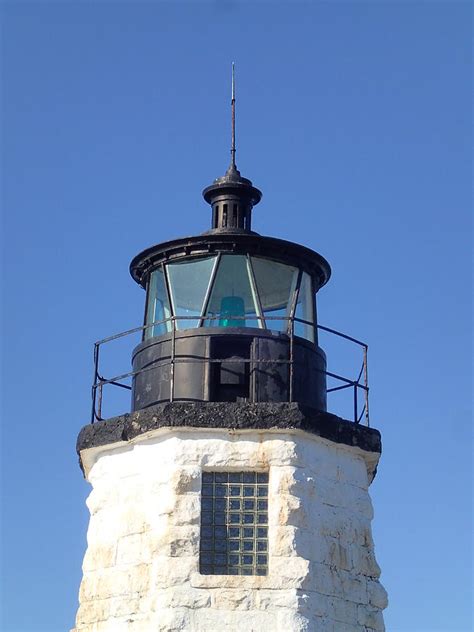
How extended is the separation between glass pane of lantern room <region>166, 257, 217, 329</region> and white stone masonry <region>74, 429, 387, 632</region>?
67.1 inches

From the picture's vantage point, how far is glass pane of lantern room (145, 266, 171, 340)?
635 inches

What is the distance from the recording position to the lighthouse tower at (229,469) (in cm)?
1429

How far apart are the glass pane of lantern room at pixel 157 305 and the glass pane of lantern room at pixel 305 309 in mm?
1578

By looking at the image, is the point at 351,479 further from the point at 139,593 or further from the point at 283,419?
the point at 139,593

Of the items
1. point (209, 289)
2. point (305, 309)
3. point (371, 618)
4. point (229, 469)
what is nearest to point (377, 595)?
point (371, 618)

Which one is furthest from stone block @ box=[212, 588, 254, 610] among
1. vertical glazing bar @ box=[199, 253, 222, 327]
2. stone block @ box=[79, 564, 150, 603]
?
vertical glazing bar @ box=[199, 253, 222, 327]

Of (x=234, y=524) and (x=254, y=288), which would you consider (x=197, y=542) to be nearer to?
(x=234, y=524)

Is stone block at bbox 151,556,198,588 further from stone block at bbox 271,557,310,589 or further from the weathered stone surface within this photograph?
the weathered stone surface

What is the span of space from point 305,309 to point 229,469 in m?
2.56

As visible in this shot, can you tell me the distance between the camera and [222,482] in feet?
48.5

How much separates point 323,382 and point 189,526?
273cm

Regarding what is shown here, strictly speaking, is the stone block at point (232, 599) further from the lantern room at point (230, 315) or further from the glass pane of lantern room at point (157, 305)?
the glass pane of lantern room at point (157, 305)

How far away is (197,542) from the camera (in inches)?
567

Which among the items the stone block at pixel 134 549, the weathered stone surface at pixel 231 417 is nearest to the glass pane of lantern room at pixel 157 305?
the weathered stone surface at pixel 231 417
